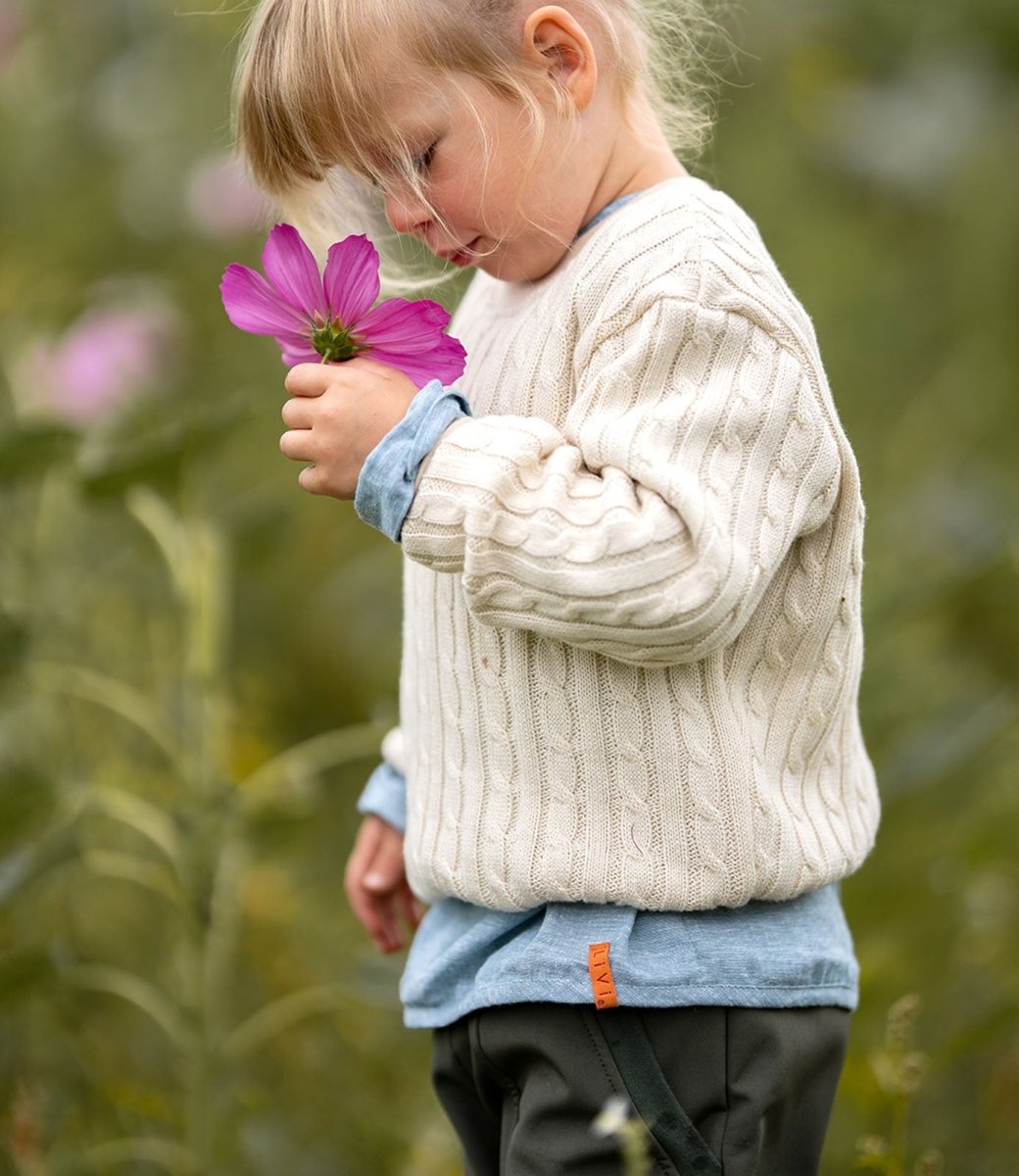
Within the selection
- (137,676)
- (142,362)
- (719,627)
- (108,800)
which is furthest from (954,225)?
(719,627)

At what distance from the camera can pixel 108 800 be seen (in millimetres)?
1305

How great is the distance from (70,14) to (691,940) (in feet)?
8.97

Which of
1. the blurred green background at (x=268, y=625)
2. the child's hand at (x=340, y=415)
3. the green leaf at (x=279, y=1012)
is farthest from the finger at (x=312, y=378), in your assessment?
the green leaf at (x=279, y=1012)

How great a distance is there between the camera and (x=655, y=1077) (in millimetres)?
901

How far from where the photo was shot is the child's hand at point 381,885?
1168mm

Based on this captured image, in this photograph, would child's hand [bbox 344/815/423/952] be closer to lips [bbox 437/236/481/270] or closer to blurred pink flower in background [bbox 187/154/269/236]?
lips [bbox 437/236/481/270]

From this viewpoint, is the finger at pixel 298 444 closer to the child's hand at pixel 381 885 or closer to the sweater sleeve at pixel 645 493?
the sweater sleeve at pixel 645 493

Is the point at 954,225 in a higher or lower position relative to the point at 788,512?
lower

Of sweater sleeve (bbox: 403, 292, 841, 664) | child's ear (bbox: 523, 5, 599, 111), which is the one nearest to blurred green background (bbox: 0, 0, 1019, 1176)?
child's ear (bbox: 523, 5, 599, 111)

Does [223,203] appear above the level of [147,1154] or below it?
above

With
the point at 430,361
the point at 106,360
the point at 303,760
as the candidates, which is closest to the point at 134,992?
the point at 303,760

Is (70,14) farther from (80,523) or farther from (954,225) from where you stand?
(954,225)

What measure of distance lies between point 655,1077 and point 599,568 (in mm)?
284

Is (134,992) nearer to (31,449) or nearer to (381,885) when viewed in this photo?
(381,885)
